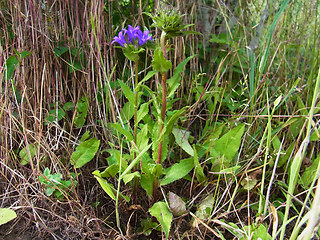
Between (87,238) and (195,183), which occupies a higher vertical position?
(195,183)

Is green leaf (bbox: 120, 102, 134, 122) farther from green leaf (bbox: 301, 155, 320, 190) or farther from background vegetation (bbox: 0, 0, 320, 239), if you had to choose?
green leaf (bbox: 301, 155, 320, 190)

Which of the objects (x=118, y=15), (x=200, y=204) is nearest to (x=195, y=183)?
(x=200, y=204)

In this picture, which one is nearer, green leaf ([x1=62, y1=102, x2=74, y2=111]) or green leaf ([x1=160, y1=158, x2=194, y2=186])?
green leaf ([x1=160, y1=158, x2=194, y2=186])

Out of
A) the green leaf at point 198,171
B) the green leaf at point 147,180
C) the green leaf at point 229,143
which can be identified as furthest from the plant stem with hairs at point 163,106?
the green leaf at point 229,143

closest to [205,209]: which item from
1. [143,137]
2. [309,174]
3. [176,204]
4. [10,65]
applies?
[176,204]

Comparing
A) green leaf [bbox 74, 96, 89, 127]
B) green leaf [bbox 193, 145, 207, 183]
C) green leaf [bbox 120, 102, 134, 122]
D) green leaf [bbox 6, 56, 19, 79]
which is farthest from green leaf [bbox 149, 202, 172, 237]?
green leaf [bbox 6, 56, 19, 79]

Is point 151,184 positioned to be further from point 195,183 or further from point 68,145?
point 68,145

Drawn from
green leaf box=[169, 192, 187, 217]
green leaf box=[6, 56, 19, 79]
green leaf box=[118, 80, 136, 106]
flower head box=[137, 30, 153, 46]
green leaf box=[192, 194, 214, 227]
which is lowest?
green leaf box=[192, 194, 214, 227]
